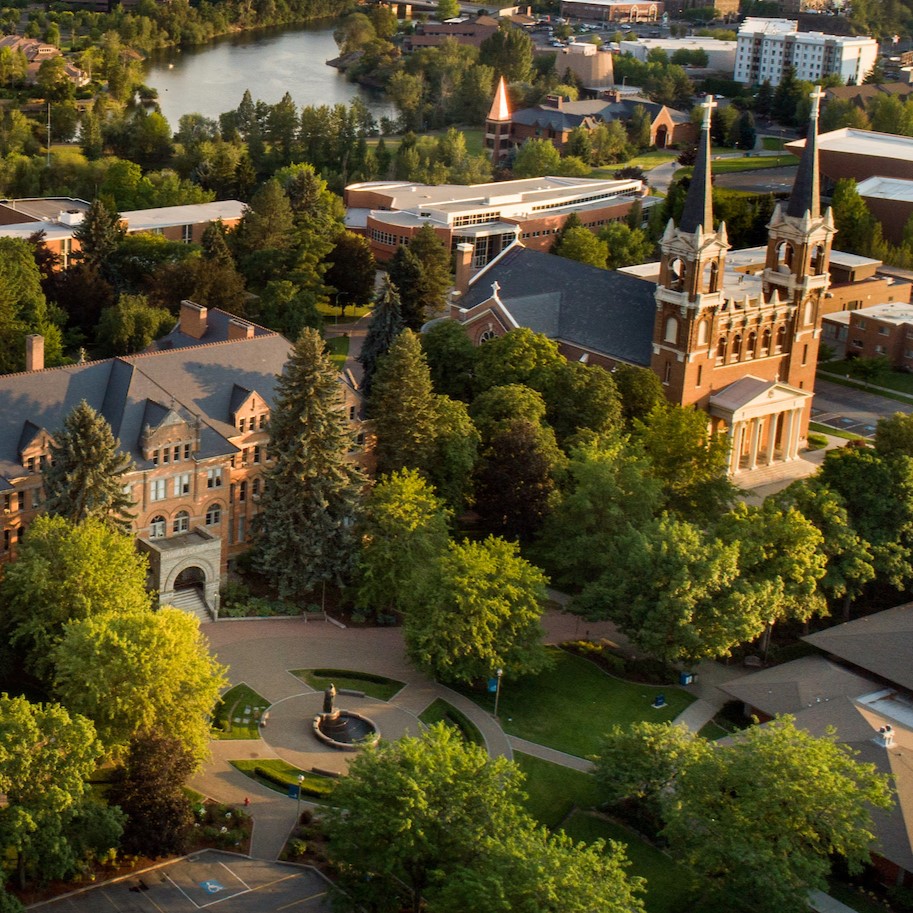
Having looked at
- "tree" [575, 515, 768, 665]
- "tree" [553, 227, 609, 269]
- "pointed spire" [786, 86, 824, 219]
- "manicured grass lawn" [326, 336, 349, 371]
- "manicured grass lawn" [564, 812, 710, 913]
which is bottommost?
"manicured grass lawn" [564, 812, 710, 913]

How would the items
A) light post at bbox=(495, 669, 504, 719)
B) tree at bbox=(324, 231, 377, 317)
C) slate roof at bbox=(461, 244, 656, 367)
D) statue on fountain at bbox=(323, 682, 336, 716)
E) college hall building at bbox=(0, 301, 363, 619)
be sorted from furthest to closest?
tree at bbox=(324, 231, 377, 317) < slate roof at bbox=(461, 244, 656, 367) < college hall building at bbox=(0, 301, 363, 619) < light post at bbox=(495, 669, 504, 719) < statue on fountain at bbox=(323, 682, 336, 716)

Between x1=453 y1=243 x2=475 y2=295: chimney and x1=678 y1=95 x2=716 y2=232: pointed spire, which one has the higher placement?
x1=678 y1=95 x2=716 y2=232: pointed spire

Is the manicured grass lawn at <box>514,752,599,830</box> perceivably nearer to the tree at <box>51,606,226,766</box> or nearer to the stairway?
the tree at <box>51,606,226,766</box>

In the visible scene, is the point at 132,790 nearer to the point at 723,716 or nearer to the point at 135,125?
the point at 723,716

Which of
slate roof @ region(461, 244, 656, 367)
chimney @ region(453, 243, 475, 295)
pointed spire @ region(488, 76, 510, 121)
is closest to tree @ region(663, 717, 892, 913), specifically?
slate roof @ region(461, 244, 656, 367)

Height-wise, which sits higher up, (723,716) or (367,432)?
(367,432)

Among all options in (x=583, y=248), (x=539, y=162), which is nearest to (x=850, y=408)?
(x=583, y=248)

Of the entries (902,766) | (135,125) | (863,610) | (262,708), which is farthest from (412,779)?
(135,125)

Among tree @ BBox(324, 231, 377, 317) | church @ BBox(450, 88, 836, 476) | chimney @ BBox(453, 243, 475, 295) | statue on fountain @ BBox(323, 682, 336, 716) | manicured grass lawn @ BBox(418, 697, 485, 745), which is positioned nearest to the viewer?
statue on fountain @ BBox(323, 682, 336, 716)
